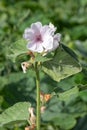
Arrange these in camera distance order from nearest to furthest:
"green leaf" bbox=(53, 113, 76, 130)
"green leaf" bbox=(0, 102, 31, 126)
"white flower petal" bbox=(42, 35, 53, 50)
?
"white flower petal" bbox=(42, 35, 53, 50) → "green leaf" bbox=(0, 102, 31, 126) → "green leaf" bbox=(53, 113, 76, 130)

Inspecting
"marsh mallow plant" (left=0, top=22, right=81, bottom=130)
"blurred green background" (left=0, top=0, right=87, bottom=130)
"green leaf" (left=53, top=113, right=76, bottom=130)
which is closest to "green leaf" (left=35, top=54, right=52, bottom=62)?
"marsh mallow plant" (left=0, top=22, right=81, bottom=130)

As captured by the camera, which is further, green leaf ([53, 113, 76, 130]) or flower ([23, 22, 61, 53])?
green leaf ([53, 113, 76, 130])

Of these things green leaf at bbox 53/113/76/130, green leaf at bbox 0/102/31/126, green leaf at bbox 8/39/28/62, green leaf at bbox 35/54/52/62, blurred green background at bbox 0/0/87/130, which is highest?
blurred green background at bbox 0/0/87/130

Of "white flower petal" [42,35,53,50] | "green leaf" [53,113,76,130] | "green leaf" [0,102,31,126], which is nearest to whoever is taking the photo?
"white flower petal" [42,35,53,50]

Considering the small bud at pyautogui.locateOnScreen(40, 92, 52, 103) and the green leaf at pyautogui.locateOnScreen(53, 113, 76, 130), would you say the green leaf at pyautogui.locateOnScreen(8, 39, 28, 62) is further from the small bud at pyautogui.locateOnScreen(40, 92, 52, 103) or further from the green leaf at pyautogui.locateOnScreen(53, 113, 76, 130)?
the green leaf at pyautogui.locateOnScreen(53, 113, 76, 130)

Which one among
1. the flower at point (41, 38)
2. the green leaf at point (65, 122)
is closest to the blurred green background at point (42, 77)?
the green leaf at point (65, 122)

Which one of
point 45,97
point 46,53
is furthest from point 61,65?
point 45,97

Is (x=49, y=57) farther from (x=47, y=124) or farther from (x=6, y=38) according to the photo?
(x=6, y=38)
